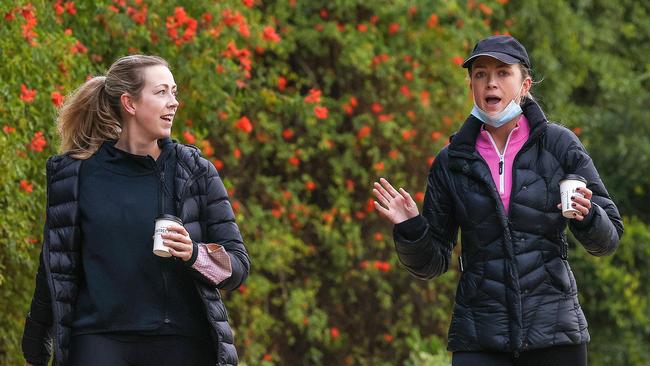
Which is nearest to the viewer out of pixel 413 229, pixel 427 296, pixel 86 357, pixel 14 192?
pixel 86 357

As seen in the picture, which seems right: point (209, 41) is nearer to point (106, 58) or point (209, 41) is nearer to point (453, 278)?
point (106, 58)

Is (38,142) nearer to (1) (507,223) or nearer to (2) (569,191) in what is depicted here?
(1) (507,223)

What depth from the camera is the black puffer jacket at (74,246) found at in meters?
4.53

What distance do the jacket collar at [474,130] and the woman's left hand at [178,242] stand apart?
3.60ft

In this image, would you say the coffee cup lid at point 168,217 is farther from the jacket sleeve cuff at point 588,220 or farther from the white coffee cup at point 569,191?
the jacket sleeve cuff at point 588,220

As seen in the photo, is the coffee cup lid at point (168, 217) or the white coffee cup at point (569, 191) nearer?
the coffee cup lid at point (168, 217)

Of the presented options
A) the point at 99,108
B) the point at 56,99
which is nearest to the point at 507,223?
the point at 99,108

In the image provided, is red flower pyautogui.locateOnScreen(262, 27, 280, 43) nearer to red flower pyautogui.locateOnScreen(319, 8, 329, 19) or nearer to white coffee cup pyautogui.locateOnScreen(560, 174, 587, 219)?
red flower pyautogui.locateOnScreen(319, 8, 329, 19)

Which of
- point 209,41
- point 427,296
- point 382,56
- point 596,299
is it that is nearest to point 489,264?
point 209,41

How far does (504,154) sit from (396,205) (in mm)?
430

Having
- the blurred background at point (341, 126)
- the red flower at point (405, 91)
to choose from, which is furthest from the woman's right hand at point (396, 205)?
the red flower at point (405, 91)

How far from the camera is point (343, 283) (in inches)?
428

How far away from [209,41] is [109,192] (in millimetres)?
3468

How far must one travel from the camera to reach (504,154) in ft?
15.9
